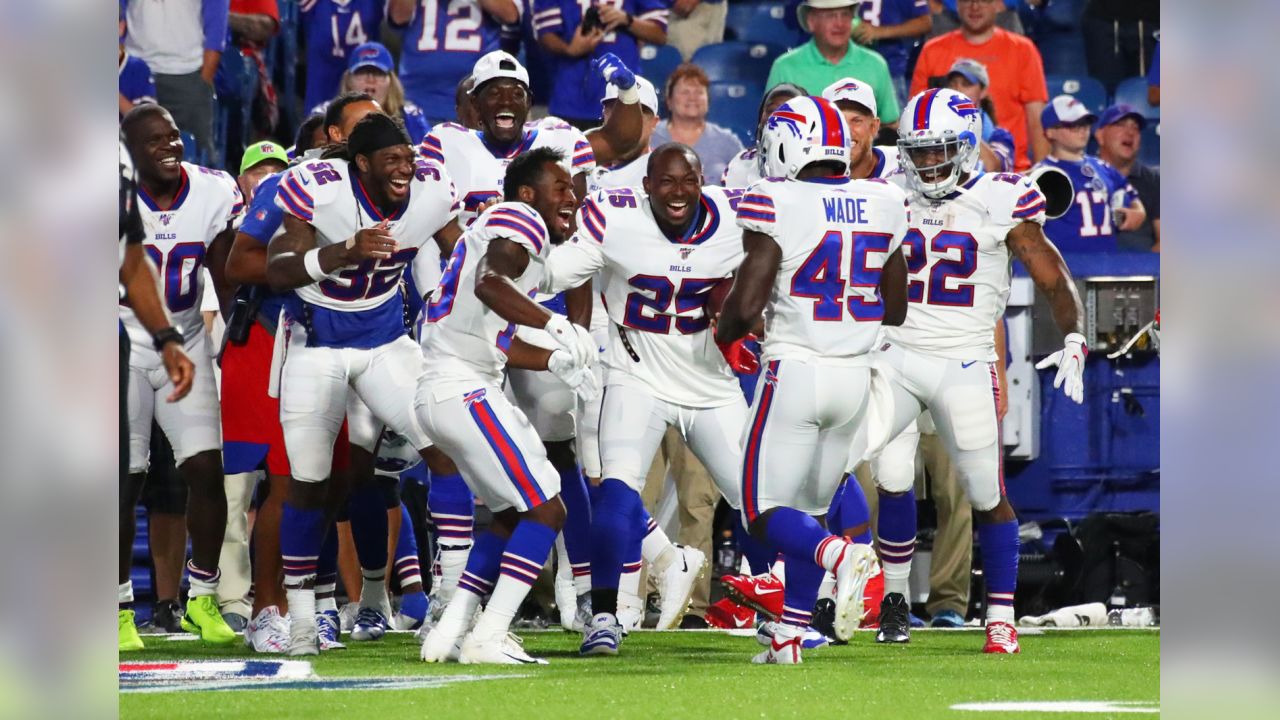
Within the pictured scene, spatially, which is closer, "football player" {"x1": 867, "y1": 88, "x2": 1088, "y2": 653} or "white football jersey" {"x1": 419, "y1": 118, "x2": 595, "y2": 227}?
"football player" {"x1": 867, "y1": 88, "x2": 1088, "y2": 653}

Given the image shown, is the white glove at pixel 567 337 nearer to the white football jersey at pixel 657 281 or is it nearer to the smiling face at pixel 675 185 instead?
the white football jersey at pixel 657 281

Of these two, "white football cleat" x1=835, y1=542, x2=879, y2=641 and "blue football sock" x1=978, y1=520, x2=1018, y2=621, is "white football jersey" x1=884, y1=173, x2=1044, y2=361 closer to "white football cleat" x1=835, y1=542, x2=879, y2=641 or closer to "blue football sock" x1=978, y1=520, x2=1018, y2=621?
"blue football sock" x1=978, y1=520, x2=1018, y2=621

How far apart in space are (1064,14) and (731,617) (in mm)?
4568

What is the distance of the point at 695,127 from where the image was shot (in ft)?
30.8

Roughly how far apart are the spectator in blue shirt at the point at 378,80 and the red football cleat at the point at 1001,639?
4082 mm

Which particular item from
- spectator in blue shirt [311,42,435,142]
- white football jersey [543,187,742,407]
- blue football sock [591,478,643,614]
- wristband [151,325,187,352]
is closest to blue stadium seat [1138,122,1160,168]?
spectator in blue shirt [311,42,435,142]

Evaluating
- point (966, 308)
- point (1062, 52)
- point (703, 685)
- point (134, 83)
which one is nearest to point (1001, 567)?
point (966, 308)

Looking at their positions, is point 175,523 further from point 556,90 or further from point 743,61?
point 743,61

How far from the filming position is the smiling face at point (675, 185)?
256 inches

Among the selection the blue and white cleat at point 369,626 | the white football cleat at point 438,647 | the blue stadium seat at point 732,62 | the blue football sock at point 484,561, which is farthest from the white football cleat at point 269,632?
the blue stadium seat at point 732,62

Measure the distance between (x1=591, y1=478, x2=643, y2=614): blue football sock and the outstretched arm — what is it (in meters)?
0.93

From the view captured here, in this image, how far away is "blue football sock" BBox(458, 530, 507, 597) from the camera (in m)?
6.04
